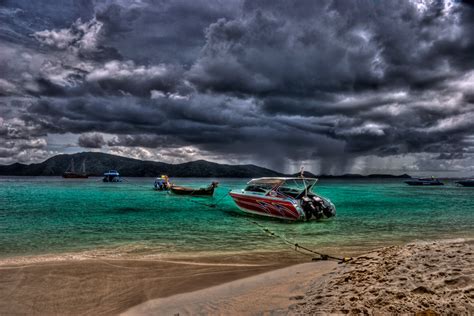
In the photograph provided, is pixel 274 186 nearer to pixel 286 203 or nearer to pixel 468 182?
pixel 286 203

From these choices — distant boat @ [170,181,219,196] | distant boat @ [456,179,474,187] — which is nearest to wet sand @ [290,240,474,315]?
distant boat @ [170,181,219,196]

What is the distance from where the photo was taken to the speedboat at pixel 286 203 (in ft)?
78.8

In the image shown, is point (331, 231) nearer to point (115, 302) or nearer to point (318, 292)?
point (318, 292)

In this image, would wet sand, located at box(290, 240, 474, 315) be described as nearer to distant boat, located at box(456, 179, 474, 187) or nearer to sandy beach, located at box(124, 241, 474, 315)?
sandy beach, located at box(124, 241, 474, 315)

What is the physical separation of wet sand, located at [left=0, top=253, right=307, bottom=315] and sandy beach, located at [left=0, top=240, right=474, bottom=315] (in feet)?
0.08

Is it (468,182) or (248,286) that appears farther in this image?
(468,182)

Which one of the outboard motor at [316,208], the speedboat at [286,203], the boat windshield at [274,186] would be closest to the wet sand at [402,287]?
the speedboat at [286,203]

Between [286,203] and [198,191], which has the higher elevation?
[286,203]

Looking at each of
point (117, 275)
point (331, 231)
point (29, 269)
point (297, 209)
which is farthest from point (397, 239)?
point (29, 269)

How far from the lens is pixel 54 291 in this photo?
25.0 feet

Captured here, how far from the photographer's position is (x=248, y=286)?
25.9 ft

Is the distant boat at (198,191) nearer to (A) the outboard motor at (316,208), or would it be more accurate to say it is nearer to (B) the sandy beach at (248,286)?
(A) the outboard motor at (316,208)

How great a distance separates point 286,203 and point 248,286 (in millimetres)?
16521

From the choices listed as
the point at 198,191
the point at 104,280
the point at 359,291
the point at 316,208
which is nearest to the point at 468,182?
the point at 198,191
